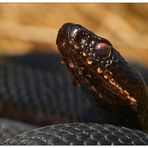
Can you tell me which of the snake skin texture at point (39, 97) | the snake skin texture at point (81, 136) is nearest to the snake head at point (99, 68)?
the snake skin texture at point (81, 136)

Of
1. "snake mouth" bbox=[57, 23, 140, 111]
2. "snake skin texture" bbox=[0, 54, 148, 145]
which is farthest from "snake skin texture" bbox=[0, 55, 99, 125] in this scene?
"snake mouth" bbox=[57, 23, 140, 111]

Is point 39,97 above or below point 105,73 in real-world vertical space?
below

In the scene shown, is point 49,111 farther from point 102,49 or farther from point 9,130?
point 102,49

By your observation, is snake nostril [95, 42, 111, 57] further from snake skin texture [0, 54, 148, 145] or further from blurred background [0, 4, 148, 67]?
blurred background [0, 4, 148, 67]

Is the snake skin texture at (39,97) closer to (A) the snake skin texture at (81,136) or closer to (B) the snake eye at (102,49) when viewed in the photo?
(B) the snake eye at (102,49)

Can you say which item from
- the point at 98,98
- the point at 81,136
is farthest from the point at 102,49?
the point at 81,136

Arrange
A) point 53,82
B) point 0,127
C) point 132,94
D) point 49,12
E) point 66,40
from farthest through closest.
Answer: point 49,12 < point 53,82 < point 0,127 < point 132,94 < point 66,40

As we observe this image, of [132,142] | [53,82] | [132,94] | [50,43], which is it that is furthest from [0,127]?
[50,43]

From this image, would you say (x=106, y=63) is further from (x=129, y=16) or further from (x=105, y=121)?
(x=129, y=16)
